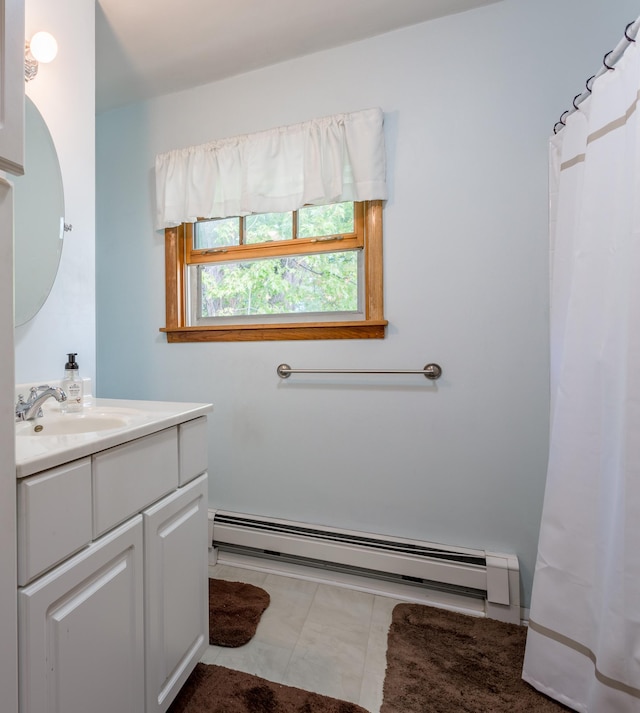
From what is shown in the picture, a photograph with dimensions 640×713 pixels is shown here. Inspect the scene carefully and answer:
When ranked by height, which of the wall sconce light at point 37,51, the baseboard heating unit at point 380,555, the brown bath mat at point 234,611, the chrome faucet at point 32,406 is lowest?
the brown bath mat at point 234,611

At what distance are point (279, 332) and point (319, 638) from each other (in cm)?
121

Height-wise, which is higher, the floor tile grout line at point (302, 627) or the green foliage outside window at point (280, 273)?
the green foliage outside window at point (280, 273)

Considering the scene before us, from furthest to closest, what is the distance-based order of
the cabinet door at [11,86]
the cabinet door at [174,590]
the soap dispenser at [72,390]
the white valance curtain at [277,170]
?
1. the white valance curtain at [277,170]
2. the soap dispenser at [72,390]
3. the cabinet door at [174,590]
4. the cabinet door at [11,86]

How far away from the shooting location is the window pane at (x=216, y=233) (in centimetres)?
186

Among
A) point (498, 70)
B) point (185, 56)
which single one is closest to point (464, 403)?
point (498, 70)

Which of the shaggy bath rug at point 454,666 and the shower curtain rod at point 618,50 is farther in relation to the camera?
the shaggy bath rug at point 454,666

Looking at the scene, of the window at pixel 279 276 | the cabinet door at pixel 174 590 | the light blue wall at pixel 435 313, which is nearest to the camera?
the cabinet door at pixel 174 590

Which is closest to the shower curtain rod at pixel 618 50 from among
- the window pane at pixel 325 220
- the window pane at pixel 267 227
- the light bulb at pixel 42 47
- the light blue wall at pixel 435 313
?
the light blue wall at pixel 435 313

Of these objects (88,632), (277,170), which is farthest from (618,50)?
(88,632)

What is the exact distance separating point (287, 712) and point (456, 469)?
979mm

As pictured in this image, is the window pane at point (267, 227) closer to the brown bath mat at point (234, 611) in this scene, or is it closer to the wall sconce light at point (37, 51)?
the wall sconce light at point (37, 51)

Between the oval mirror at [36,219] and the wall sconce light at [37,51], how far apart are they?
0.08 meters

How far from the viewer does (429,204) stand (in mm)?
1529

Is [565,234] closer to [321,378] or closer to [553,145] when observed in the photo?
[553,145]
